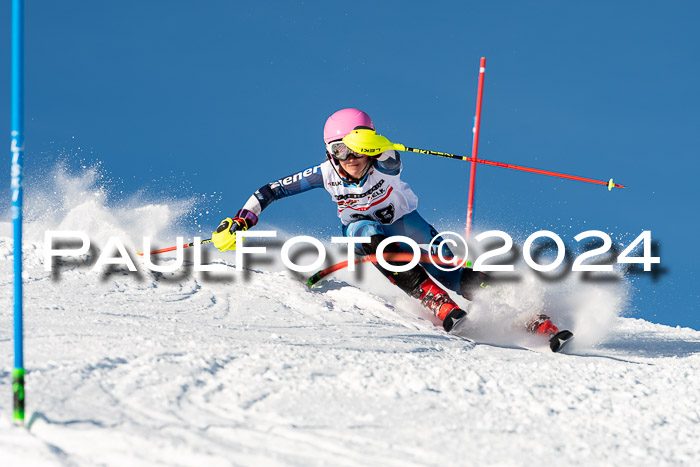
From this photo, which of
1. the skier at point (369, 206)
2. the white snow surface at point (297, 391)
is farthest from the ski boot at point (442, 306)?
the white snow surface at point (297, 391)

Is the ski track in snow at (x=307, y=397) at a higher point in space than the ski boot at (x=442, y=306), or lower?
lower

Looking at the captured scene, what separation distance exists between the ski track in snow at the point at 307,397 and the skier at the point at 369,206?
0.88 m

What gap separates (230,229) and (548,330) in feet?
9.03

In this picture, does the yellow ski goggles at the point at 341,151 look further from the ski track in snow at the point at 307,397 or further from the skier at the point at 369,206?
the ski track in snow at the point at 307,397

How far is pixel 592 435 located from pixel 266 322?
2600 millimetres

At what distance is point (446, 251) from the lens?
611cm

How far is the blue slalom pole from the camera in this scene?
2.13 metres

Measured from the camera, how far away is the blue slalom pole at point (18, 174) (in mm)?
2135

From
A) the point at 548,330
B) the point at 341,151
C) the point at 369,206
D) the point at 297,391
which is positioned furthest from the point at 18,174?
the point at 548,330

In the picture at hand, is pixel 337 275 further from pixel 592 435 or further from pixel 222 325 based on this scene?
pixel 592 435

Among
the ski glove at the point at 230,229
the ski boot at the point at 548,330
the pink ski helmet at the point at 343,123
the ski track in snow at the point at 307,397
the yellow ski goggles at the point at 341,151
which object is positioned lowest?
the ski track in snow at the point at 307,397

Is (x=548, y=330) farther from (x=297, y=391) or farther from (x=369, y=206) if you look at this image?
(x=297, y=391)

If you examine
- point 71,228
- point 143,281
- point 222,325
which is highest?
point 71,228

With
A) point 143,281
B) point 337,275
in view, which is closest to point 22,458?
point 143,281
